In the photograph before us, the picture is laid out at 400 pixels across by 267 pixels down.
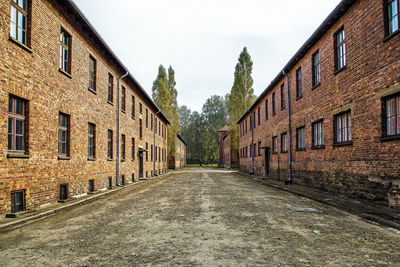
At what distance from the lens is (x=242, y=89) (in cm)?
3975

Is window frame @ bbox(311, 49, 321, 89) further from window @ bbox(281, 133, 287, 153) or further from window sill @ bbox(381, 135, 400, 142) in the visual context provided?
window sill @ bbox(381, 135, 400, 142)

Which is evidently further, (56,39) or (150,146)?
(150,146)

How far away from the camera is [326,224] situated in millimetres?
6191

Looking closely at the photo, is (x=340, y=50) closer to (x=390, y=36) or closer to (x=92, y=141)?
(x=390, y=36)

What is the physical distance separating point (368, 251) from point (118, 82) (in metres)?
15.0

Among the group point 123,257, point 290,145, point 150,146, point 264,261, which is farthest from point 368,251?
point 150,146

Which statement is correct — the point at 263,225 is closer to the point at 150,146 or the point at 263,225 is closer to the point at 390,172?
the point at 390,172

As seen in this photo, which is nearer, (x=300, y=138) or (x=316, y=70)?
(x=316, y=70)

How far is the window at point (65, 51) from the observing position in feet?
33.3

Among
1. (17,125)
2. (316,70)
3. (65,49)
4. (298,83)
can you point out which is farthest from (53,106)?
(298,83)

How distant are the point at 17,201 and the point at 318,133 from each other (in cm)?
1219

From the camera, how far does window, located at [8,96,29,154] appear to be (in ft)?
23.6

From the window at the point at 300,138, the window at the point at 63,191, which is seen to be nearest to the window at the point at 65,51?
the window at the point at 63,191

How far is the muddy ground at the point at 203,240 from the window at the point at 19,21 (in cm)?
482
